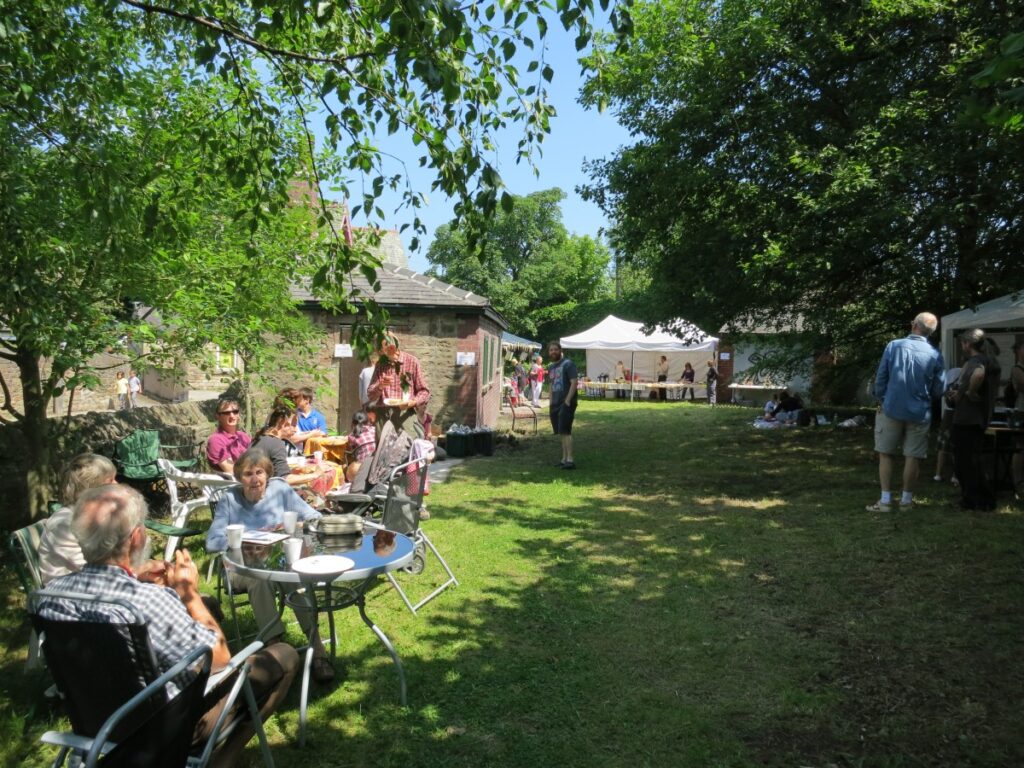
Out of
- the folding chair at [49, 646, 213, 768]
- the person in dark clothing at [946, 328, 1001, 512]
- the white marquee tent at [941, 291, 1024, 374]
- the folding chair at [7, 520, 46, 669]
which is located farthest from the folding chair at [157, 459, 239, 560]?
the white marquee tent at [941, 291, 1024, 374]

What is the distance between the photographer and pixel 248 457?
4.03 m

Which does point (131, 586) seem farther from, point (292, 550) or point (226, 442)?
point (226, 442)

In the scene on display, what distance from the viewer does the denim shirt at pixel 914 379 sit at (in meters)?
6.56

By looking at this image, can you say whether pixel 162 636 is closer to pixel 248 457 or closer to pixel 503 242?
pixel 248 457

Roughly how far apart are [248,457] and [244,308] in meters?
3.13

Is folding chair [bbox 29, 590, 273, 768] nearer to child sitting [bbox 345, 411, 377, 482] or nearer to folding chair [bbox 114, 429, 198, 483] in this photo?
child sitting [bbox 345, 411, 377, 482]

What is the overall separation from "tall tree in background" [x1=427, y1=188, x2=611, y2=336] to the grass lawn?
1310 inches

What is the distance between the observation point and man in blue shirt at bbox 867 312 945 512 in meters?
6.57

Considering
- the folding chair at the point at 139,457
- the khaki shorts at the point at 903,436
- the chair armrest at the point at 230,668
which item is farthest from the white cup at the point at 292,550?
the khaki shorts at the point at 903,436

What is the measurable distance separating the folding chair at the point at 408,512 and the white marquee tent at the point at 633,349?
17476mm

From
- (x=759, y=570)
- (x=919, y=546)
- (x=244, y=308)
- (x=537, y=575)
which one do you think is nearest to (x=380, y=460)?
(x=537, y=575)

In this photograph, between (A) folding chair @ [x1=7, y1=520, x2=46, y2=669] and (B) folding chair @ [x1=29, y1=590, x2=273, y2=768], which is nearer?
(B) folding chair @ [x1=29, y1=590, x2=273, y2=768]

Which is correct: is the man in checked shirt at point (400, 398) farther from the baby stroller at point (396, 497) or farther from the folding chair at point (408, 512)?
the folding chair at point (408, 512)

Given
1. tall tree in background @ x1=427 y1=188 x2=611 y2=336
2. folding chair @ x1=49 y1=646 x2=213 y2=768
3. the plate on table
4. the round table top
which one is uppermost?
tall tree in background @ x1=427 y1=188 x2=611 y2=336
